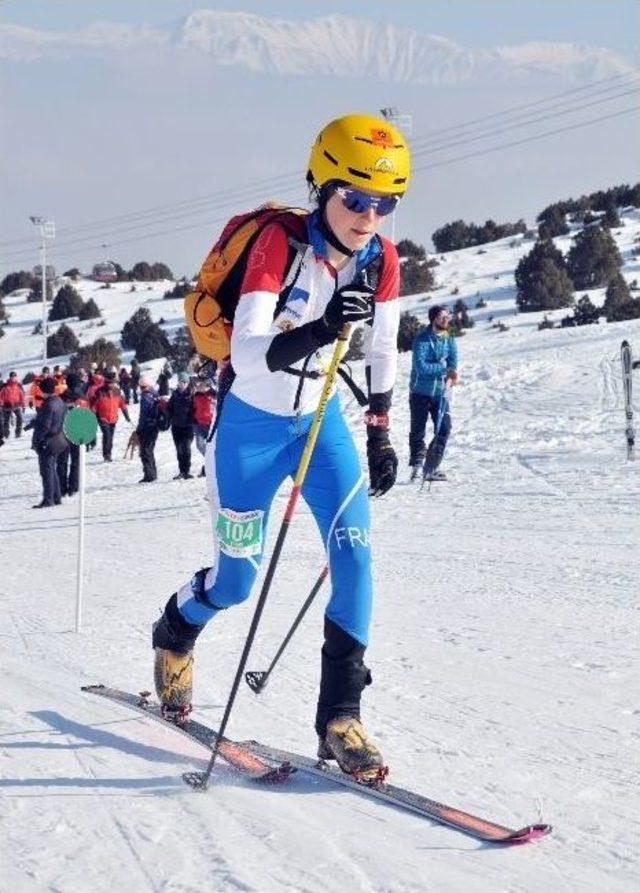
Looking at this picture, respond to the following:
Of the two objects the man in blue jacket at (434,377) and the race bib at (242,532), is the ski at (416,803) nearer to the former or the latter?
the race bib at (242,532)

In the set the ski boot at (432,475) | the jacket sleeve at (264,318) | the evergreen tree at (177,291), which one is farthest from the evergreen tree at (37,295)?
the jacket sleeve at (264,318)

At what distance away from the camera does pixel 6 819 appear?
3650mm

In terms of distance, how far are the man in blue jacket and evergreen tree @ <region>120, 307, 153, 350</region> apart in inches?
1188

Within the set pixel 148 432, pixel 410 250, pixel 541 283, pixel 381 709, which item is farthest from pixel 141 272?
pixel 381 709

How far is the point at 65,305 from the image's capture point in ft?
181

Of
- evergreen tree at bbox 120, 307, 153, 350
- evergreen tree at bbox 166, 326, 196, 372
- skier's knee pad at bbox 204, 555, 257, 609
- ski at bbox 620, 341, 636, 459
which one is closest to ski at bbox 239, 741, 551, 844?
skier's knee pad at bbox 204, 555, 257, 609

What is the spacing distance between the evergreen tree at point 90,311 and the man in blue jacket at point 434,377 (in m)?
40.3

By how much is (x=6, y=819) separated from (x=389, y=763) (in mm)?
1398

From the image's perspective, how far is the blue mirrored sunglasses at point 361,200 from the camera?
4.24 m

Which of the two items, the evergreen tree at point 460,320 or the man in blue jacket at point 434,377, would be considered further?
the evergreen tree at point 460,320

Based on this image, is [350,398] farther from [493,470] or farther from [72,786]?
[72,786]

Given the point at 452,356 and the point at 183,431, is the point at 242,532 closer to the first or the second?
the point at 452,356

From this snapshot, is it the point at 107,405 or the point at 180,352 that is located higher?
the point at 180,352

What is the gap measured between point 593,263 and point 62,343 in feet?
67.9
